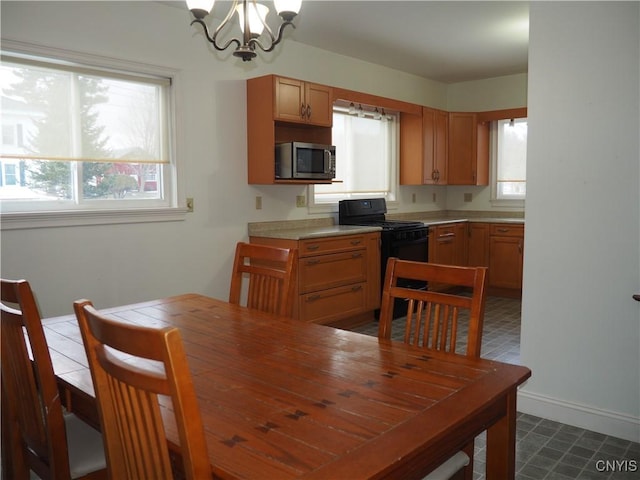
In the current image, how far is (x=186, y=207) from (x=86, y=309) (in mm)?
2924

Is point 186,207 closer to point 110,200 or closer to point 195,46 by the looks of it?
point 110,200

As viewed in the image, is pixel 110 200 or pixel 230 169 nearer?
pixel 110 200

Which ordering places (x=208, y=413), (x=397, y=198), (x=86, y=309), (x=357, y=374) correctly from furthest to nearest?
(x=397, y=198), (x=357, y=374), (x=208, y=413), (x=86, y=309)

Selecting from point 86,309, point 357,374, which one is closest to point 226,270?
point 357,374

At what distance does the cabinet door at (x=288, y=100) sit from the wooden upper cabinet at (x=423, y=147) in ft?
6.65

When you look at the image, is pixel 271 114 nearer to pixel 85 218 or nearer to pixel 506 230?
pixel 85 218

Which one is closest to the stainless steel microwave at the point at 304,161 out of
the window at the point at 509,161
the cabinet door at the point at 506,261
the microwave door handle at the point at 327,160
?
the microwave door handle at the point at 327,160

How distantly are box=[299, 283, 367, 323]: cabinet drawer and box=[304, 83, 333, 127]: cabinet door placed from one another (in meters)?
1.48

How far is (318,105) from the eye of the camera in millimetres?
4527

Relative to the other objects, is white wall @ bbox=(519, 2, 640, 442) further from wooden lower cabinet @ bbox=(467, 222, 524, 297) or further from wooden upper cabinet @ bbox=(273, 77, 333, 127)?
wooden lower cabinet @ bbox=(467, 222, 524, 297)

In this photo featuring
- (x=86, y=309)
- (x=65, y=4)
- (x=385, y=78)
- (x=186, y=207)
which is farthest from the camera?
(x=385, y=78)

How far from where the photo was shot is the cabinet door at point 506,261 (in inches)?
227

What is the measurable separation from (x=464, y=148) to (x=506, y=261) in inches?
58.7

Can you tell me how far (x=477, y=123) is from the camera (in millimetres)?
6312
